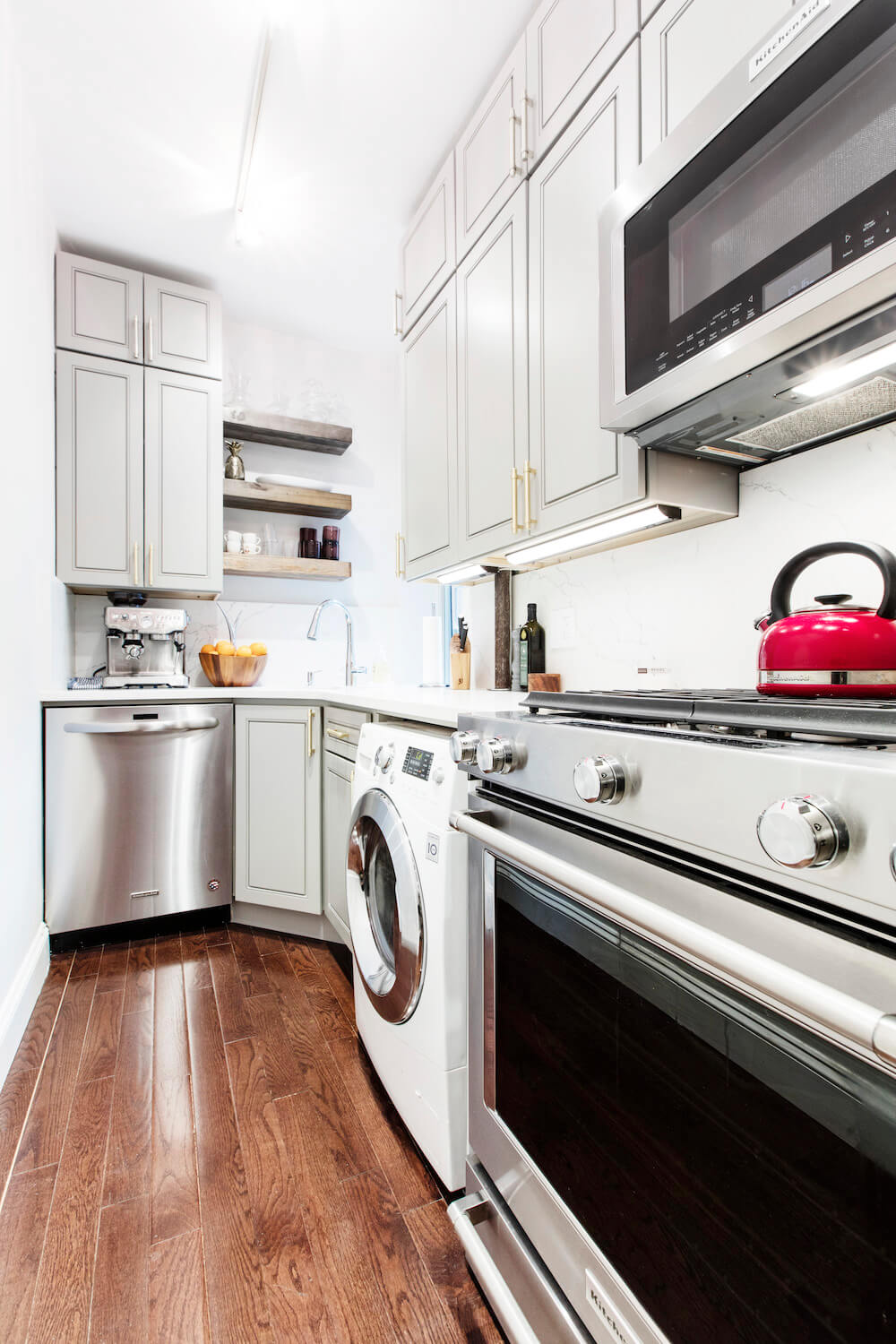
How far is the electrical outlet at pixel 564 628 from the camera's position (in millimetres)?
1923

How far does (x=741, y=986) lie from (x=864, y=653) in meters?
0.46

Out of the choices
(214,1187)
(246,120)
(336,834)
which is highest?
(246,120)

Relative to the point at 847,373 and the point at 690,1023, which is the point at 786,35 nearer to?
the point at 847,373

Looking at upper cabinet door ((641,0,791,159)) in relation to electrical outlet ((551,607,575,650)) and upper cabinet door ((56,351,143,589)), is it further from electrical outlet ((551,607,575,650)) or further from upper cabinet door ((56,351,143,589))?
upper cabinet door ((56,351,143,589))

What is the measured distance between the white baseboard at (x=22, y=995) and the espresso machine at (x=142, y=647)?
991mm

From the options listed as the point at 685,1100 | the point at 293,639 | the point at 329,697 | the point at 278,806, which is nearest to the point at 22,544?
the point at 329,697

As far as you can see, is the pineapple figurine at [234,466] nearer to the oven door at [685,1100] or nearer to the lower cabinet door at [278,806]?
the lower cabinet door at [278,806]

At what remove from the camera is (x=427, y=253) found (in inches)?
87.1

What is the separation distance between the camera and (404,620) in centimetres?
347

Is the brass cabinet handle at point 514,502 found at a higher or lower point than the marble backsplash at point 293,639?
higher

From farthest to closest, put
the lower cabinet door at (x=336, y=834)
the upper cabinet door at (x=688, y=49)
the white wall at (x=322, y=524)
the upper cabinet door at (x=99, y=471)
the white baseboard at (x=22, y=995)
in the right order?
the white wall at (x=322, y=524) → the upper cabinet door at (x=99, y=471) → the lower cabinet door at (x=336, y=834) → the white baseboard at (x=22, y=995) → the upper cabinet door at (x=688, y=49)

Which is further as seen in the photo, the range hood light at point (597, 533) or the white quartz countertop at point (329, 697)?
the white quartz countertop at point (329, 697)

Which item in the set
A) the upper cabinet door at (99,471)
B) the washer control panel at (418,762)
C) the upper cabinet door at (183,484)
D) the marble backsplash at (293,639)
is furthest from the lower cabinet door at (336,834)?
the upper cabinet door at (99,471)

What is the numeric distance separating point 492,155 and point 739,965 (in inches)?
85.3
